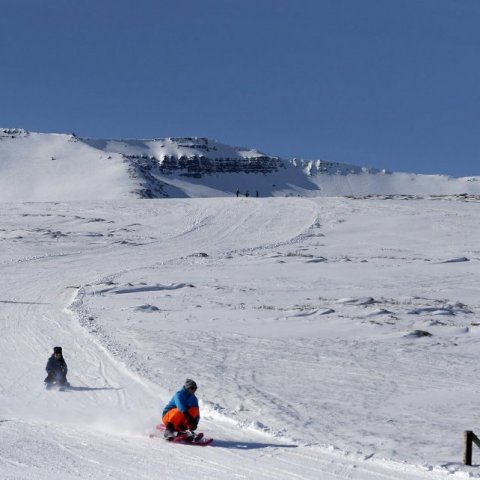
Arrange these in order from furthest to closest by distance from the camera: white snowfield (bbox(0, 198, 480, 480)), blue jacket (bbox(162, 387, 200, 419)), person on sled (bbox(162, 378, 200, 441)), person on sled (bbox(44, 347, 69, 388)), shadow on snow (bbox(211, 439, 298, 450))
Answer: person on sled (bbox(44, 347, 69, 388)), blue jacket (bbox(162, 387, 200, 419)), person on sled (bbox(162, 378, 200, 441)), shadow on snow (bbox(211, 439, 298, 450)), white snowfield (bbox(0, 198, 480, 480))

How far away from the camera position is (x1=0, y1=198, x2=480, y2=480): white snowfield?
12.7 meters

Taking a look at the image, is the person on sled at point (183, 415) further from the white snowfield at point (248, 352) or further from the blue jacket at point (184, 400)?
the white snowfield at point (248, 352)

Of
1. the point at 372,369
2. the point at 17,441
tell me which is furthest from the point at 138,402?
the point at 372,369

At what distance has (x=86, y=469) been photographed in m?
11.6

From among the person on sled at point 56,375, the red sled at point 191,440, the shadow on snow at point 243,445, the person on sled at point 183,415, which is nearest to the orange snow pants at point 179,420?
the person on sled at point 183,415

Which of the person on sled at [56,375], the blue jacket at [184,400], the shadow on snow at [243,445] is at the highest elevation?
the blue jacket at [184,400]

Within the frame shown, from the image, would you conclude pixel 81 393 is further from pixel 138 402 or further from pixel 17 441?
pixel 17 441

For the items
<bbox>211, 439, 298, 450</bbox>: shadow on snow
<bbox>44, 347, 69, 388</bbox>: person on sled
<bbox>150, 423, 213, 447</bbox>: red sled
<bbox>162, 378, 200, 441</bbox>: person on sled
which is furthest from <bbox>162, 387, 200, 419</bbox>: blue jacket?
<bbox>44, 347, 69, 388</bbox>: person on sled

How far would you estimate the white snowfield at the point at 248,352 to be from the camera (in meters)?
12.7

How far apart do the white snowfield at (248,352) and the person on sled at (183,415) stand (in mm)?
498

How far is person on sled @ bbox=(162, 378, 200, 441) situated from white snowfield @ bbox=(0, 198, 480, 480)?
1.63ft

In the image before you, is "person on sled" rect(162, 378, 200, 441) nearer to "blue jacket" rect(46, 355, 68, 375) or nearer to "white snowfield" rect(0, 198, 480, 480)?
"white snowfield" rect(0, 198, 480, 480)

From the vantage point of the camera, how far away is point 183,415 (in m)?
13.6

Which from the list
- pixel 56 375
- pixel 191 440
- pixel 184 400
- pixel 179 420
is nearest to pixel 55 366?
pixel 56 375
